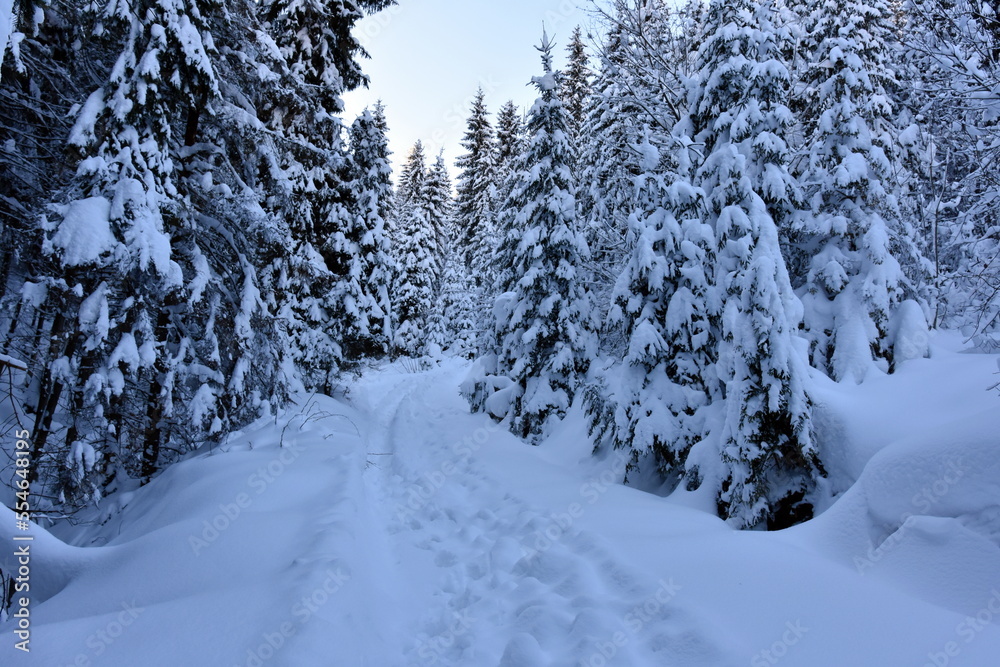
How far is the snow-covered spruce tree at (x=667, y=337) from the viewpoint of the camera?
23.3 ft

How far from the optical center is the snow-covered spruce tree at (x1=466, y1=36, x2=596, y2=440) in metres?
11.7

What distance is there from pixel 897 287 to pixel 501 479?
7.85m

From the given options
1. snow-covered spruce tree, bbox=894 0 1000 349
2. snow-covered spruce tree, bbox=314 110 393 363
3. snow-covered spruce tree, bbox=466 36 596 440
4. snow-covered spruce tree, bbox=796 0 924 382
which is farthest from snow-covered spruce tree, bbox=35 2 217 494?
snow-covered spruce tree, bbox=796 0 924 382

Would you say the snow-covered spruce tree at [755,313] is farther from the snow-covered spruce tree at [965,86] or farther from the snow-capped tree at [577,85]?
the snow-capped tree at [577,85]

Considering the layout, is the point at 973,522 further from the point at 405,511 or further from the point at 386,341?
the point at 386,341

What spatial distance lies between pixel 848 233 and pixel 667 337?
4.51m

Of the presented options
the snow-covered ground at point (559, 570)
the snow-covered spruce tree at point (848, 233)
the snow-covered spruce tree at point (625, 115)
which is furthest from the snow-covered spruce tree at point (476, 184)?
the snow-covered ground at point (559, 570)

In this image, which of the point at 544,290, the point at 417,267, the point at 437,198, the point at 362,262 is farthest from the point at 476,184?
the point at 544,290

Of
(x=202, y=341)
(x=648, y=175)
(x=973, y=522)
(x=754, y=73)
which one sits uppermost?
(x=754, y=73)

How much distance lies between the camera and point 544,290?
1201 centimetres

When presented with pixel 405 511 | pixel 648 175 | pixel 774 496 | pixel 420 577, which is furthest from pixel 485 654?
pixel 648 175

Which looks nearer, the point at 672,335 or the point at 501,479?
the point at 672,335

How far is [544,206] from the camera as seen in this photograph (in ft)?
40.0

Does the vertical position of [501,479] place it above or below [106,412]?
below
